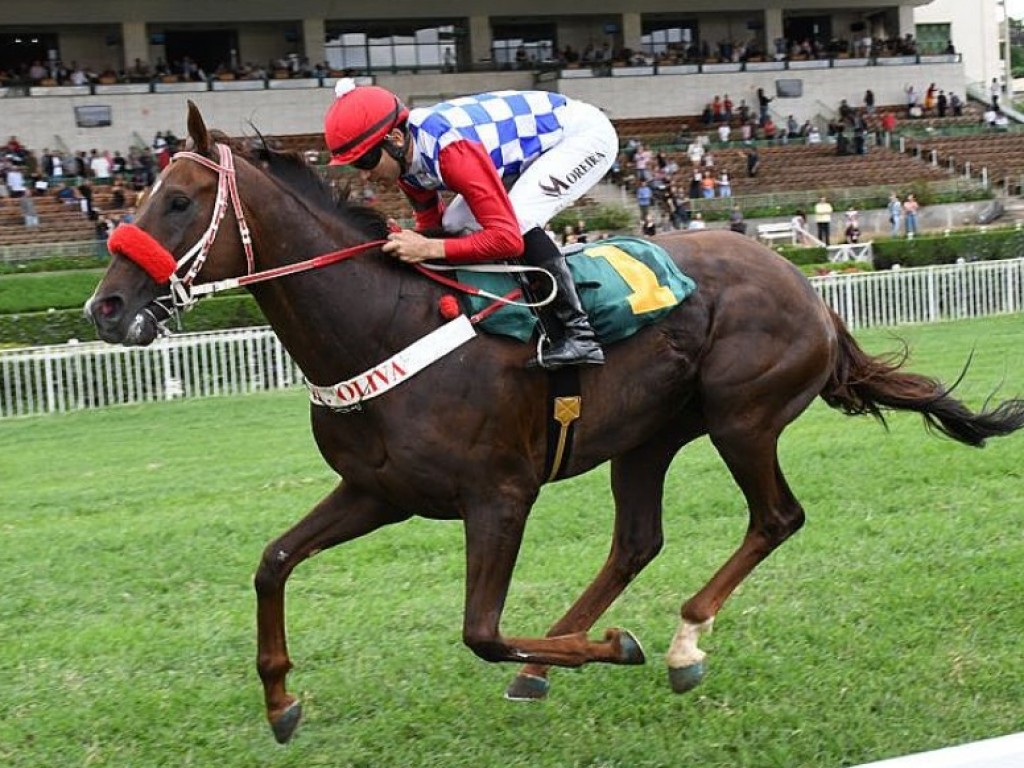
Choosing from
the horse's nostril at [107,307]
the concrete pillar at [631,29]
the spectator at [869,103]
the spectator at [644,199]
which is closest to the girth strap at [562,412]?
the horse's nostril at [107,307]

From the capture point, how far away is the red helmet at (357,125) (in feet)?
14.0

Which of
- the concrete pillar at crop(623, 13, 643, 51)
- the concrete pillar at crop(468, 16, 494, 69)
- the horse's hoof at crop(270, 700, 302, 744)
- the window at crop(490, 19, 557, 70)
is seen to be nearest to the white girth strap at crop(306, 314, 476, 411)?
the horse's hoof at crop(270, 700, 302, 744)

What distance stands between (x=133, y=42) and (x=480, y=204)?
33763 millimetres

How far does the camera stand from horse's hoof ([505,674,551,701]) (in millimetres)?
4805

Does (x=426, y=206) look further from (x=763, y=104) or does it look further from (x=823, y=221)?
(x=763, y=104)

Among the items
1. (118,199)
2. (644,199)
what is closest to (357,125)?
(118,199)

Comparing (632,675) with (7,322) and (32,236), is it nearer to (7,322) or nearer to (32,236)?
(7,322)

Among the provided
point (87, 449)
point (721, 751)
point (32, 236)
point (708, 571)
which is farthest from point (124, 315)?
point (32, 236)

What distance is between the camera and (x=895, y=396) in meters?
5.71

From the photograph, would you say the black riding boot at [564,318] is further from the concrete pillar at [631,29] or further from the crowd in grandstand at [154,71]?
the concrete pillar at [631,29]

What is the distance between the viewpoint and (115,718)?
4652 mm

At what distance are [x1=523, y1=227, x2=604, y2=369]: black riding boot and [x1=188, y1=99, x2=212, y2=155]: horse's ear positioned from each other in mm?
1091

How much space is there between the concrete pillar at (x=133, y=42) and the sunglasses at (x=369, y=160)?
3309 cm

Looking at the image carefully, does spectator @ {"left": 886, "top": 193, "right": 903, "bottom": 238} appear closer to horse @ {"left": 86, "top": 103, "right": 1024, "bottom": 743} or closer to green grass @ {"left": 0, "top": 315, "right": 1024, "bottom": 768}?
green grass @ {"left": 0, "top": 315, "right": 1024, "bottom": 768}
